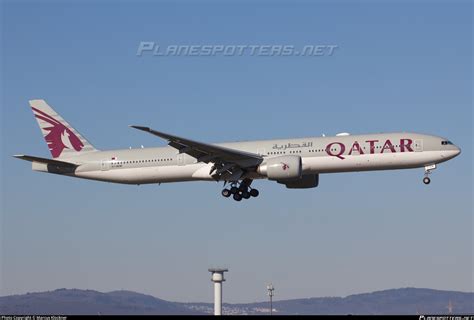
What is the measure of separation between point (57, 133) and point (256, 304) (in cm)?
7717

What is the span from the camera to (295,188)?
185ft

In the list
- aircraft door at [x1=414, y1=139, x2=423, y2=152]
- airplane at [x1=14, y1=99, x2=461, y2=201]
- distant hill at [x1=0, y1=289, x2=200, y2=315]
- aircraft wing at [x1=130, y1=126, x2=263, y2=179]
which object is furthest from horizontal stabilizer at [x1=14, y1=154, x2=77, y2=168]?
distant hill at [x1=0, y1=289, x2=200, y2=315]

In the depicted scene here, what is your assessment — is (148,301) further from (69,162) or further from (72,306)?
(69,162)

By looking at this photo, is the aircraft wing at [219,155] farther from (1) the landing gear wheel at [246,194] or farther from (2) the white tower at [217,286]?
(2) the white tower at [217,286]

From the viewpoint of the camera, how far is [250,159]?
51.2m

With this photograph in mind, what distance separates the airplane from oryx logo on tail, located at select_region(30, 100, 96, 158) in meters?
0.16

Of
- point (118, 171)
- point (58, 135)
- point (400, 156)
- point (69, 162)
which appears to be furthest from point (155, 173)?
point (400, 156)

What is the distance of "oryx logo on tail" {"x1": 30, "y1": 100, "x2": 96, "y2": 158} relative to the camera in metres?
58.1

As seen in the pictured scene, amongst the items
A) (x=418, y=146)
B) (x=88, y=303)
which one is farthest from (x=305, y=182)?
(x=88, y=303)

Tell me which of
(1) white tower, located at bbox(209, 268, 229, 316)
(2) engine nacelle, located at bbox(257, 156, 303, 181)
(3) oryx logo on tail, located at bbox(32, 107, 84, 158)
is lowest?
(1) white tower, located at bbox(209, 268, 229, 316)

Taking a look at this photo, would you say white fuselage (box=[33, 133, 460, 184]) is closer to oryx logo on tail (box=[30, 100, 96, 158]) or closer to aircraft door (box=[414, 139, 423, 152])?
aircraft door (box=[414, 139, 423, 152])

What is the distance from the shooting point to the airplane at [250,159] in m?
49.3

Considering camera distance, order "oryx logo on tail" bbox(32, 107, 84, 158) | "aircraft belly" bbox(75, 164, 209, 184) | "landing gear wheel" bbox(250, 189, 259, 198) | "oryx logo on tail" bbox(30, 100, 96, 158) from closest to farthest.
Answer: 1. "aircraft belly" bbox(75, 164, 209, 184)
2. "landing gear wheel" bbox(250, 189, 259, 198)
3. "oryx logo on tail" bbox(30, 100, 96, 158)
4. "oryx logo on tail" bbox(32, 107, 84, 158)

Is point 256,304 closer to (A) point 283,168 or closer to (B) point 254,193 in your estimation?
(B) point 254,193
